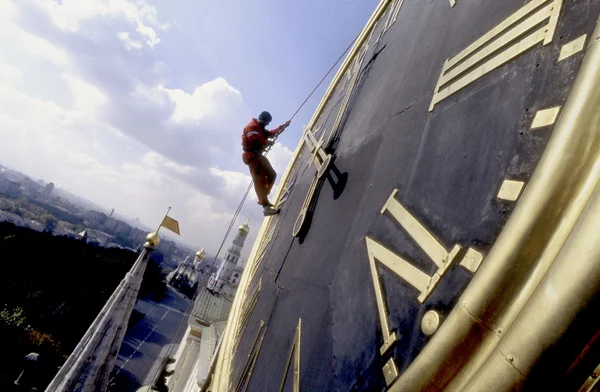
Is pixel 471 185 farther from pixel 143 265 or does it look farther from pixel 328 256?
pixel 143 265

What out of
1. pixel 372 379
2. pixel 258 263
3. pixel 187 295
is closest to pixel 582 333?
pixel 372 379

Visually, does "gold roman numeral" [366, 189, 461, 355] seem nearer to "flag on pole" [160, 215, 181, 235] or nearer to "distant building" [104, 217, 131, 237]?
"flag on pole" [160, 215, 181, 235]

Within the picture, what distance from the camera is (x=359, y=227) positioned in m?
1.53

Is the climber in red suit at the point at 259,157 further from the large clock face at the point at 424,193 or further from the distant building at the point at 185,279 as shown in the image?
the distant building at the point at 185,279

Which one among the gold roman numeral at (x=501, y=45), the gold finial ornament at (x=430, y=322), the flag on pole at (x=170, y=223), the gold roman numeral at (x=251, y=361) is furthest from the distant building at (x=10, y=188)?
the gold finial ornament at (x=430, y=322)

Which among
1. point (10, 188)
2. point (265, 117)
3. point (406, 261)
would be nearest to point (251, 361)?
point (406, 261)

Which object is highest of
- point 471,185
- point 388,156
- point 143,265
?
point 388,156

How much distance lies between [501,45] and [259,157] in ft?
12.3

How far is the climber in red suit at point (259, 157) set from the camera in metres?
4.46

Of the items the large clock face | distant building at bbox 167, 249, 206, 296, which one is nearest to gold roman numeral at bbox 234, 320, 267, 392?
the large clock face

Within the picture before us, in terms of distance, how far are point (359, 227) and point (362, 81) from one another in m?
1.87

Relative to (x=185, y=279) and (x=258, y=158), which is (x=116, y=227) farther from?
(x=258, y=158)

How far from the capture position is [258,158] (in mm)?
4570

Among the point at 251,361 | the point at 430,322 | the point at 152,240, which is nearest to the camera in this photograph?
the point at 430,322
